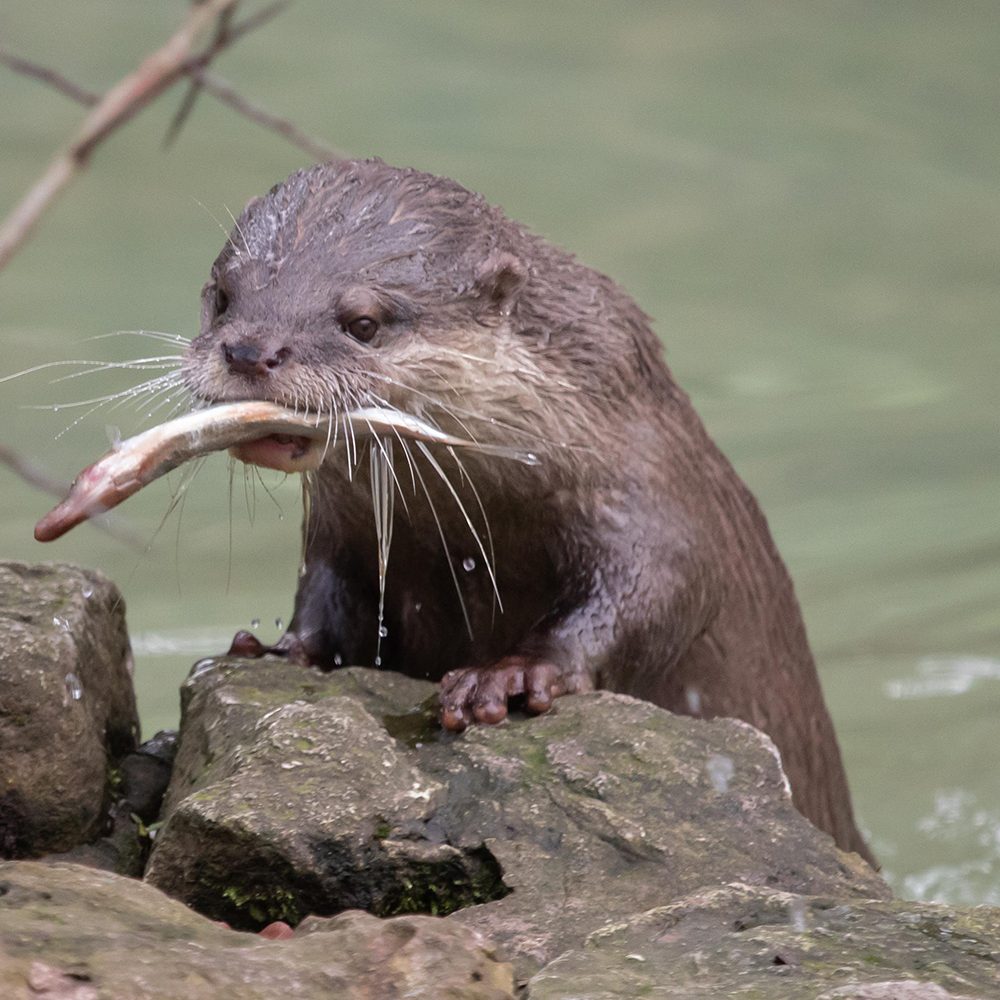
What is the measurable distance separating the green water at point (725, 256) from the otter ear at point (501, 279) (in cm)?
187

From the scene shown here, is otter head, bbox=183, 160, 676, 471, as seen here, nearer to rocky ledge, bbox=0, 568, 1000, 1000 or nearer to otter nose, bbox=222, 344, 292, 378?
otter nose, bbox=222, 344, 292, 378

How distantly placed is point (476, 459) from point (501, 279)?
0.85ft

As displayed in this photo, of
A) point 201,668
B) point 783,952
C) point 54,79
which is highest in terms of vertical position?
point 201,668

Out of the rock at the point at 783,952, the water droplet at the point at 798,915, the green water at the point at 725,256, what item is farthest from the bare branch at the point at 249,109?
the green water at the point at 725,256

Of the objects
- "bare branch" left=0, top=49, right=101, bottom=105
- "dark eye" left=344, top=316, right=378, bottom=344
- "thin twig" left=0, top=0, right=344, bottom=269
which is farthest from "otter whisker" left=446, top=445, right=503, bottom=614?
"thin twig" left=0, top=0, right=344, bottom=269

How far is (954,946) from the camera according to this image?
80.9 inches

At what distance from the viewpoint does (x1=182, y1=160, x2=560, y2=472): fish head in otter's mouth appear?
2.82 m

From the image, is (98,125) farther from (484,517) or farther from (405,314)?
(484,517)

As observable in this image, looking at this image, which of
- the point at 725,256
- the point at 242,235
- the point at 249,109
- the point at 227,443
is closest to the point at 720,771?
the point at 227,443

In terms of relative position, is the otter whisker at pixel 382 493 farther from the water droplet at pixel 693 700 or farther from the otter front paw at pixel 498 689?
the water droplet at pixel 693 700

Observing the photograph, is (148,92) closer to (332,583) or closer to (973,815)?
(332,583)

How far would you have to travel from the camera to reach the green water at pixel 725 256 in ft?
18.5

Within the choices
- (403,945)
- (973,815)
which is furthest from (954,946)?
(973,815)

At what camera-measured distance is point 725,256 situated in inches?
299
